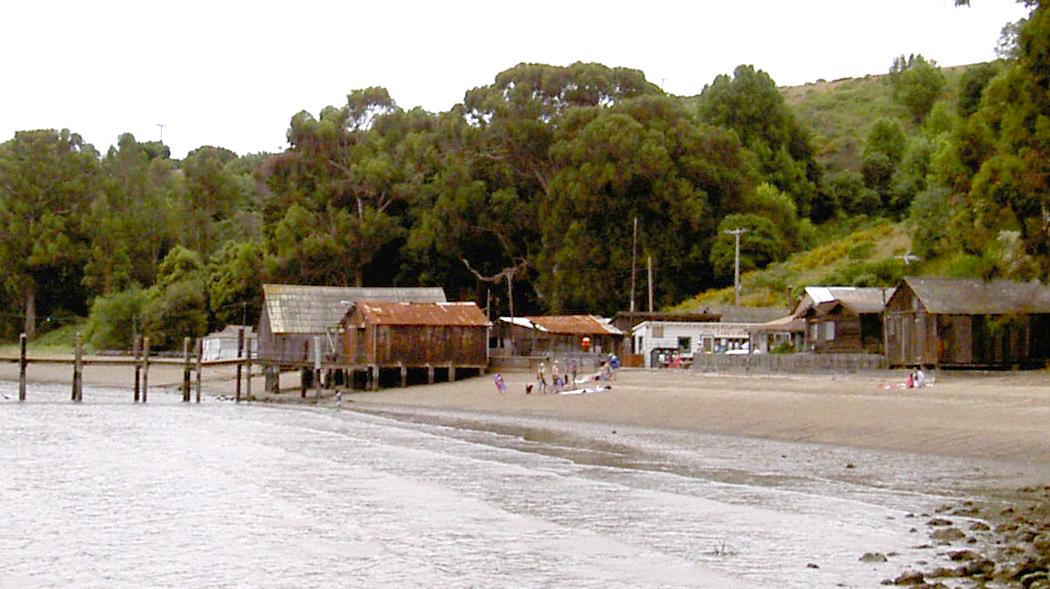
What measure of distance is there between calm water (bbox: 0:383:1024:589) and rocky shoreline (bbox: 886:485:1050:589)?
0.41 m

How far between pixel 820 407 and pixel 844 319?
21.0 metres

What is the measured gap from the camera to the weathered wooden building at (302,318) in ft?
224

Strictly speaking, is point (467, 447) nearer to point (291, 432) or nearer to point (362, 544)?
point (291, 432)

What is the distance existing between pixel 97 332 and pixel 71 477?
3235 inches

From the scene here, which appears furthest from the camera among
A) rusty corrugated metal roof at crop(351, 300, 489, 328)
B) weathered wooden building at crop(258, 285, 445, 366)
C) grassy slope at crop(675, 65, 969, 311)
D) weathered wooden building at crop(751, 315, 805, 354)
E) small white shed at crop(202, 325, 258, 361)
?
small white shed at crop(202, 325, 258, 361)

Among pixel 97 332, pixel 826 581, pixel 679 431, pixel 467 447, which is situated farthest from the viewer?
pixel 97 332

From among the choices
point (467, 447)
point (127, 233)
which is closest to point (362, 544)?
point (467, 447)

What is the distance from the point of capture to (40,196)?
111 m

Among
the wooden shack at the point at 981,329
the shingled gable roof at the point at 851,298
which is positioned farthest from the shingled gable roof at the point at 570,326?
the wooden shack at the point at 981,329

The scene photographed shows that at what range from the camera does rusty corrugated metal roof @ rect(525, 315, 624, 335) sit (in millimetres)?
69375

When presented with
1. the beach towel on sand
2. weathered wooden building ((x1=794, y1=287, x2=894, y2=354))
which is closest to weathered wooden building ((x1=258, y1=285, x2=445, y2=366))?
the beach towel on sand

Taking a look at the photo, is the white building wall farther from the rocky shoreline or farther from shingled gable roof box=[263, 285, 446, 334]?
the rocky shoreline

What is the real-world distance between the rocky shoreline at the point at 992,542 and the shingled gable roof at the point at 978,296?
2699 centimetres

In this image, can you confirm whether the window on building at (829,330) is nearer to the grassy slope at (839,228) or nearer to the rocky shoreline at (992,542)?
the grassy slope at (839,228)
